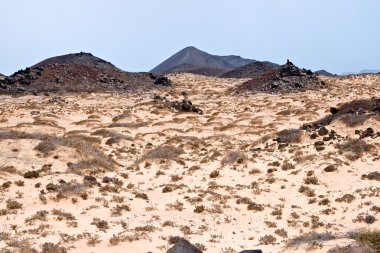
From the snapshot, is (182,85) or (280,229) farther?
(182,85)

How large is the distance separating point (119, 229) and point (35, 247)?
340 cm

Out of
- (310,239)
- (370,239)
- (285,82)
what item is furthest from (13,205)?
(285,82)

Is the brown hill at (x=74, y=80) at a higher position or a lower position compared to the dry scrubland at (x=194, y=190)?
higher

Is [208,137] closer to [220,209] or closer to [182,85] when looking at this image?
[220,209]

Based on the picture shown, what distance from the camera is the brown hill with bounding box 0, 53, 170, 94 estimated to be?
282ft

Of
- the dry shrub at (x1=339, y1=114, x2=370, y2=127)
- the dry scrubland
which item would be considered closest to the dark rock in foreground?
the dry scrubland

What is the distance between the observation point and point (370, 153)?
27.5 m

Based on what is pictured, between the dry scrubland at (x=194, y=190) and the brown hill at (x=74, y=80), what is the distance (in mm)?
44958

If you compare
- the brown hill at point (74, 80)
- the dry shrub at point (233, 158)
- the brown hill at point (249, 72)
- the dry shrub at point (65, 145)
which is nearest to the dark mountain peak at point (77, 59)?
the brown hill at point (74, 80)

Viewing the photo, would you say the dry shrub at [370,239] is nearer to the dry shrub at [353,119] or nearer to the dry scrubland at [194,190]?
the dry scrubland at [194,190]

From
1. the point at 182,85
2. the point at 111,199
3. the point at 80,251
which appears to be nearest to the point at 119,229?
the point at 80,251

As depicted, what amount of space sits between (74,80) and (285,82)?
4697 cm

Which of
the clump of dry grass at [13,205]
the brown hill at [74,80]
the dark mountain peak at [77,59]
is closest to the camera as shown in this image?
the clump of dry grass at [13,205]

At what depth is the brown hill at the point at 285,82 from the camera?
268ft
